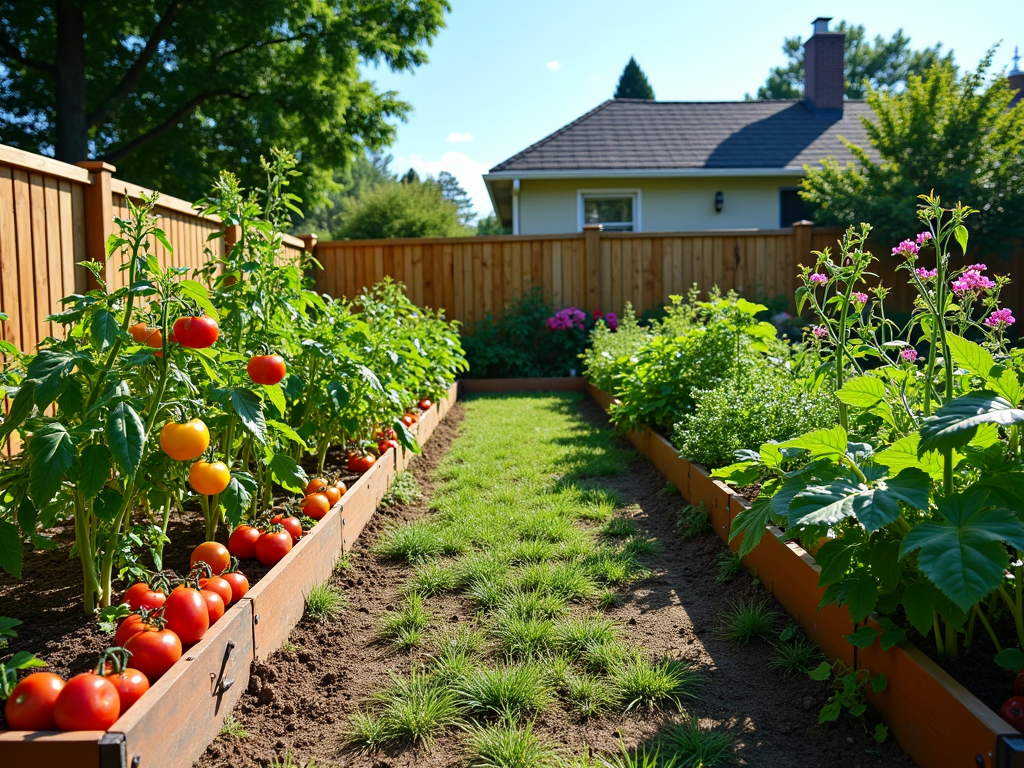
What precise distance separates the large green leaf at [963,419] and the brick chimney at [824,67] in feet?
52.6

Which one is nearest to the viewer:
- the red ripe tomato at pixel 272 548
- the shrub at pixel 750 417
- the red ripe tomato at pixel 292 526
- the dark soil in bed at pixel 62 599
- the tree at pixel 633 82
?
the dark soil in bed at pixel 62 599

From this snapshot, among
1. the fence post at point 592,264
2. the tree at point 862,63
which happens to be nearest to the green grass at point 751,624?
the fence post at point 592,264

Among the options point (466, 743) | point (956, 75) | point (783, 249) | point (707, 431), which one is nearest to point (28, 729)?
point (466, 743)

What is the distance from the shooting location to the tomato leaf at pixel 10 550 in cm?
179

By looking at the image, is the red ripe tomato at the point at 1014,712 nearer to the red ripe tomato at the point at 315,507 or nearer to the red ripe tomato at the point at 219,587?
the red ripe tomato at the point at 219,587

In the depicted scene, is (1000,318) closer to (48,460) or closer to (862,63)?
(48,460)

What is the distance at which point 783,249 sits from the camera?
1039cm

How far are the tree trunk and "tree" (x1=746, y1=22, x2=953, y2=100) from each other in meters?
36.4

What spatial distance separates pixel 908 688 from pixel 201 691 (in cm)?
176

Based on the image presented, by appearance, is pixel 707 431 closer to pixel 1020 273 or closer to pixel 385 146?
pixel 1020 273

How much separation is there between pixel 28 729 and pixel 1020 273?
12.8m

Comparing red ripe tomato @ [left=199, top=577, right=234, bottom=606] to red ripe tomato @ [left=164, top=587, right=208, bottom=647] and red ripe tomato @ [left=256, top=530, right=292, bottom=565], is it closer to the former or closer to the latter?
red ripe tomato @ [left=164, top=587, right=208, bottom=647]

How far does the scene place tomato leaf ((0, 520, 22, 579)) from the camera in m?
1.79

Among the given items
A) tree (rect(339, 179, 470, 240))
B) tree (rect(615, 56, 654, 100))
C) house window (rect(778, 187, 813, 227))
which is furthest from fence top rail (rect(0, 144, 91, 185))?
tree (rect(615, 56, 654, 100))
